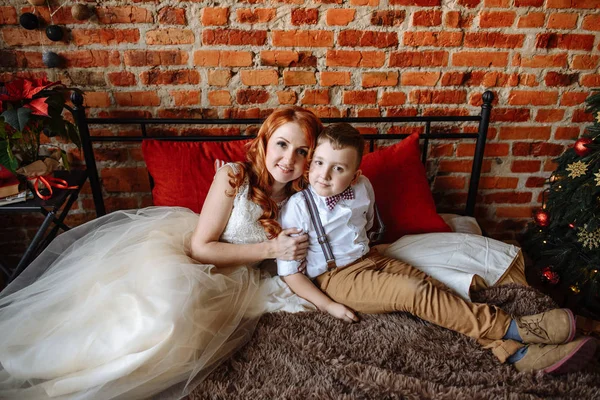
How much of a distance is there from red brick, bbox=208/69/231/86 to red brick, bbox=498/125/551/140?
4.58ft

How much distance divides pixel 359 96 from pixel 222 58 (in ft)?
2.19

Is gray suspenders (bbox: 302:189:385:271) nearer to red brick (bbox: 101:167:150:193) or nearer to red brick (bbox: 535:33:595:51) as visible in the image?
red brick (bbox: 101:167:150:193)

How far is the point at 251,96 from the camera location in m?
2.02

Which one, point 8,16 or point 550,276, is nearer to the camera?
point 8,16

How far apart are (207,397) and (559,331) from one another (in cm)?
111

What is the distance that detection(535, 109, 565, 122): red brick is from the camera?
2146mm

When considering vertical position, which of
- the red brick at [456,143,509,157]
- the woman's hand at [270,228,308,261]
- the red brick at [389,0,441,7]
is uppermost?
the red brick at [389,0,441,7]

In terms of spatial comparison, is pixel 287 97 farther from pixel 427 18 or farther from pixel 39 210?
pixel 39 210

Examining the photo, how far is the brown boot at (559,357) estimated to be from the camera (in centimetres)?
129

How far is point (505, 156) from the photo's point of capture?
88.0 inches

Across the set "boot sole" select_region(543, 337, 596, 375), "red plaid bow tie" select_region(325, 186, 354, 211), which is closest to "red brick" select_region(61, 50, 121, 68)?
"red plaid bow tie" select_region(325, 186, 354, 211)

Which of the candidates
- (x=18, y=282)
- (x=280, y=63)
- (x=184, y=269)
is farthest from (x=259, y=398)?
(x=280, y=63)

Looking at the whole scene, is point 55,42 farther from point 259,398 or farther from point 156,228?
point 259,398

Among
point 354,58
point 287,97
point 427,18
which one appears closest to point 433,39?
point 427,18
